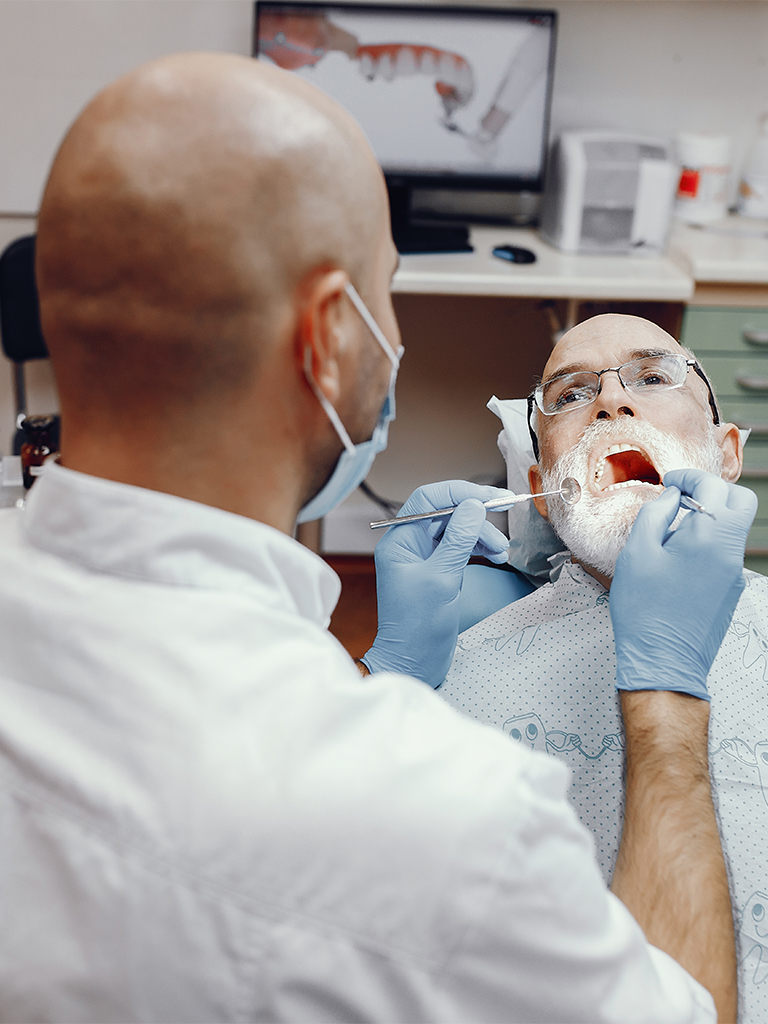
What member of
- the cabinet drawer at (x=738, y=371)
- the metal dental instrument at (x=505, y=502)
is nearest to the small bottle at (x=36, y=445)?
the metal dental instrument at (x=505, y=502)

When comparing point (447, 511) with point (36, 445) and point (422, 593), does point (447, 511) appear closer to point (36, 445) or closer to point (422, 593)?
point (422, 593)

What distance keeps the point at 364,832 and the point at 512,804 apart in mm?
98

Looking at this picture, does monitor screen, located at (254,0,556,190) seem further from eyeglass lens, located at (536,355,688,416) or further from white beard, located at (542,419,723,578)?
white beard, located at (542,419,723,578)

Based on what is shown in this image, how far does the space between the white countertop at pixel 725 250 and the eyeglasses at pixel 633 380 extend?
1.04m

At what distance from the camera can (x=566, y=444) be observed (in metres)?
1.41

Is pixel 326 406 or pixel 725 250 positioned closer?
pixel 326 406

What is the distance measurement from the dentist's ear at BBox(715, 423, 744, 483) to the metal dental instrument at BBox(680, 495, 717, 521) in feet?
0.96

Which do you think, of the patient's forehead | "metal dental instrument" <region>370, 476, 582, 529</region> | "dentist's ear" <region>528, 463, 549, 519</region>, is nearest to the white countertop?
the patient's forehead

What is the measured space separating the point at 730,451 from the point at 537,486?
1.01 feet

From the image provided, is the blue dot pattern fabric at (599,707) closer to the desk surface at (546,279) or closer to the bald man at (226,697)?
the bald man at (226,697)

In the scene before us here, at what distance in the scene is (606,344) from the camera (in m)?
1.46

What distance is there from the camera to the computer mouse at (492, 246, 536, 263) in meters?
2.51

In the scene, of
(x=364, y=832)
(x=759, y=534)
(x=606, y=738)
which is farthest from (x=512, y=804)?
(x=759, y=534)

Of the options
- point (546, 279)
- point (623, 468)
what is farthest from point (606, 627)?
point (546, 279)
